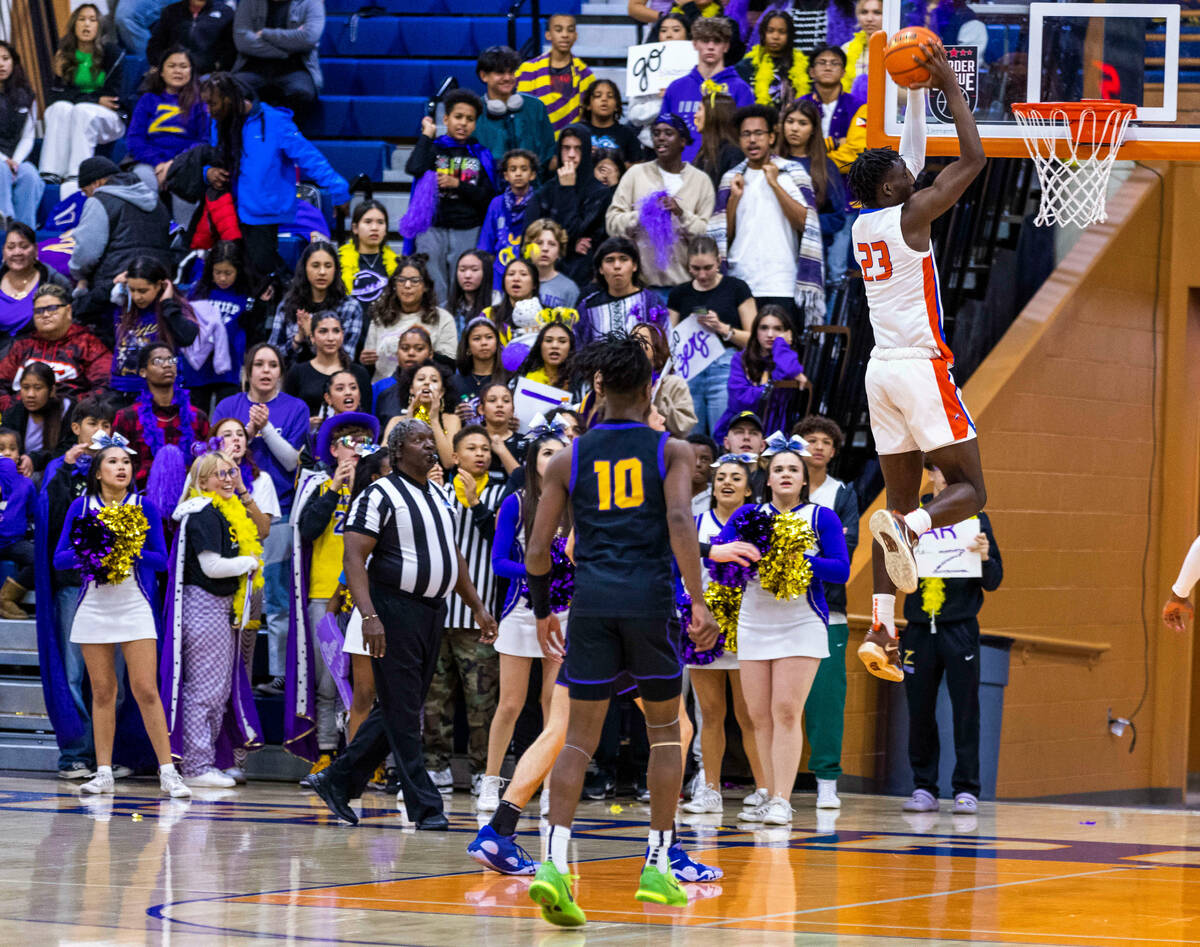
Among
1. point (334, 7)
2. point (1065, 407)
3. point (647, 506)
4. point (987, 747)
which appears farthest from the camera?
point (334, 7)

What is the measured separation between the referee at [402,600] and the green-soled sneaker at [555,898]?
280 cm

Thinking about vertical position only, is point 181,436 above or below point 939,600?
above

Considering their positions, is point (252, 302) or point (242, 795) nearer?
point (242, 795)

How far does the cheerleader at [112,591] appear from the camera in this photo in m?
10.2

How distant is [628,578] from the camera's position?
6.27 m

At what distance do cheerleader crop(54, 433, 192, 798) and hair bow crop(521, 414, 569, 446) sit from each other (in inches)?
93.5

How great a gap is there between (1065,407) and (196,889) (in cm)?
886

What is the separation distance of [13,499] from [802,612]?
5601 millimetres

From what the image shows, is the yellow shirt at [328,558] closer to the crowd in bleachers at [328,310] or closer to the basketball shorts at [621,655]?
the crowd in bleachers at [328,310]

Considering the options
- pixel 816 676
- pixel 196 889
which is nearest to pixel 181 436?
pixel 816 676

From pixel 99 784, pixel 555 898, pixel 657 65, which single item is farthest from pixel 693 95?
pixel 555 898

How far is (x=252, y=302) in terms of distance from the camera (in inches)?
508

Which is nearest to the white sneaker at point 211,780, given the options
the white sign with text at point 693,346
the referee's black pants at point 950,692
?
the white sign with text at point 693,346

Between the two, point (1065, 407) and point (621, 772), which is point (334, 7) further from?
point (621, 772)
